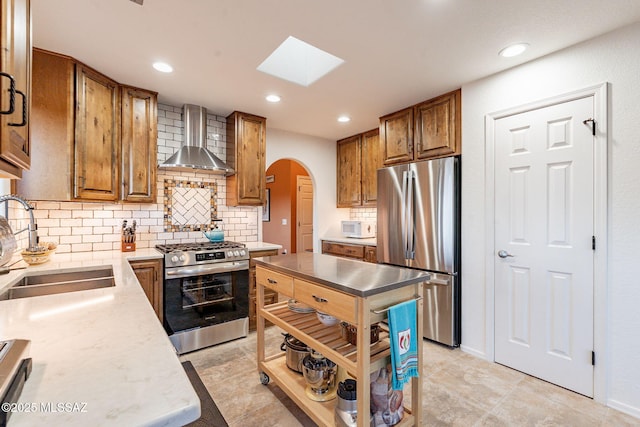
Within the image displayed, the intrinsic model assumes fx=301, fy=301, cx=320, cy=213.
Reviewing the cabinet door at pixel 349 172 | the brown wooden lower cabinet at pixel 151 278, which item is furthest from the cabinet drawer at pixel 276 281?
the cabinet door at pixel 349 172

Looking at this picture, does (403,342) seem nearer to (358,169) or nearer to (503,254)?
(503,254)

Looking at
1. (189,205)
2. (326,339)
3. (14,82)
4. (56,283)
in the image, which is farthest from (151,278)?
(14,82)

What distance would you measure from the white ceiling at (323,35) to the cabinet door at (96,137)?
0.49ft

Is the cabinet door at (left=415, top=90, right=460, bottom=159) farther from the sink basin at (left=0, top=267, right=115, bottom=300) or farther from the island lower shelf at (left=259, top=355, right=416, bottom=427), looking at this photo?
the sink basin at (left=0, top=267, right=115, bottom=300)

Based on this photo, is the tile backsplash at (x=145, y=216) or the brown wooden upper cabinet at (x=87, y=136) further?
the tile backsplash at (x=145, y=216)

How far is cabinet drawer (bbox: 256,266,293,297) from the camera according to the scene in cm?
200

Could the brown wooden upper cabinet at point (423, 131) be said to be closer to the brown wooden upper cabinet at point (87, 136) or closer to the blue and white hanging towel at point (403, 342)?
the blue and white hanging towel at point (403, 342)

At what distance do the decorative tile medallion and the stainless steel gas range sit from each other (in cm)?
43

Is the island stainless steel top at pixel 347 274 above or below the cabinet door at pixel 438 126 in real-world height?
below

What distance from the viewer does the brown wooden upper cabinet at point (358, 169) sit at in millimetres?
4316

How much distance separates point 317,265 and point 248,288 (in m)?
1.47

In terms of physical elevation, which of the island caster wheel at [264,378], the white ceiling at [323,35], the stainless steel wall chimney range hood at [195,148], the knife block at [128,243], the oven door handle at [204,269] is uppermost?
the white ceiling at [323,35]

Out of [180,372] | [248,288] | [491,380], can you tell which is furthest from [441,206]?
[180,372]

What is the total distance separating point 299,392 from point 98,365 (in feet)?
4.92
